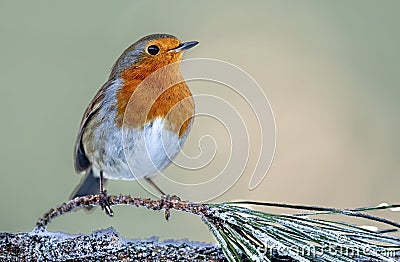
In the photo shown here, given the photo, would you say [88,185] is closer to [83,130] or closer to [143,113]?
[83,130]

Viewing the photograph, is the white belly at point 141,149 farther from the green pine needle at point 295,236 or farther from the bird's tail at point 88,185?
the green pine needle at point 295,236

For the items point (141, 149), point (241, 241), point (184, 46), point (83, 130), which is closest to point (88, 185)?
point (83, 130)

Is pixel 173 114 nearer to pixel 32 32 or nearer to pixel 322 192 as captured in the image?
pixel 322 192

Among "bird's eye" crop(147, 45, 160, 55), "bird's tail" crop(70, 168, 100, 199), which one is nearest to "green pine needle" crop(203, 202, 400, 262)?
"bird's eye" crop(147, 45, 160, 55)

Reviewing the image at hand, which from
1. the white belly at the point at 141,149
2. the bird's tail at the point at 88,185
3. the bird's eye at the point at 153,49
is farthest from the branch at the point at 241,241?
the bird's tail at the point at 88,185

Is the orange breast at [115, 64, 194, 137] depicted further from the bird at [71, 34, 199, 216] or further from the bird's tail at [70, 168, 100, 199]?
the bird's tail at [70, 168, 100, 199]

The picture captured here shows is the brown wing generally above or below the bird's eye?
below

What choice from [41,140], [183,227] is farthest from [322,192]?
[41,140]

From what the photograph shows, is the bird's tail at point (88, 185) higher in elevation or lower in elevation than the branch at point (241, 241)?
higher
